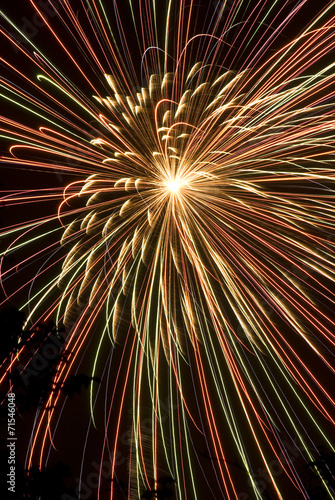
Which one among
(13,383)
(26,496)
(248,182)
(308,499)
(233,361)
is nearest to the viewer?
(26,496)

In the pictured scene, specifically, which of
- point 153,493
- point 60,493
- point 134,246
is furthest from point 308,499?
point 134,246

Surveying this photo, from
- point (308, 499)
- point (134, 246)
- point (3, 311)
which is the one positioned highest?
point (134, 246)

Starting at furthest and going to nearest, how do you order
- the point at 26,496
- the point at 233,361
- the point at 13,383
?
the point at 233,361 < the point at 13,383 < the point at 26,496

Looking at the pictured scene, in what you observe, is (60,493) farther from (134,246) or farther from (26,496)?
(134,246)

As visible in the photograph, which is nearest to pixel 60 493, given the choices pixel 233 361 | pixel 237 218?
pixel 233 361

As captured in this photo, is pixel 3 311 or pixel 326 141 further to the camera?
pixel 326 141

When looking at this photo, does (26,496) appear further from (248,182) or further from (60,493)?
(248,182)

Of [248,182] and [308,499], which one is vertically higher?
[248,182]
